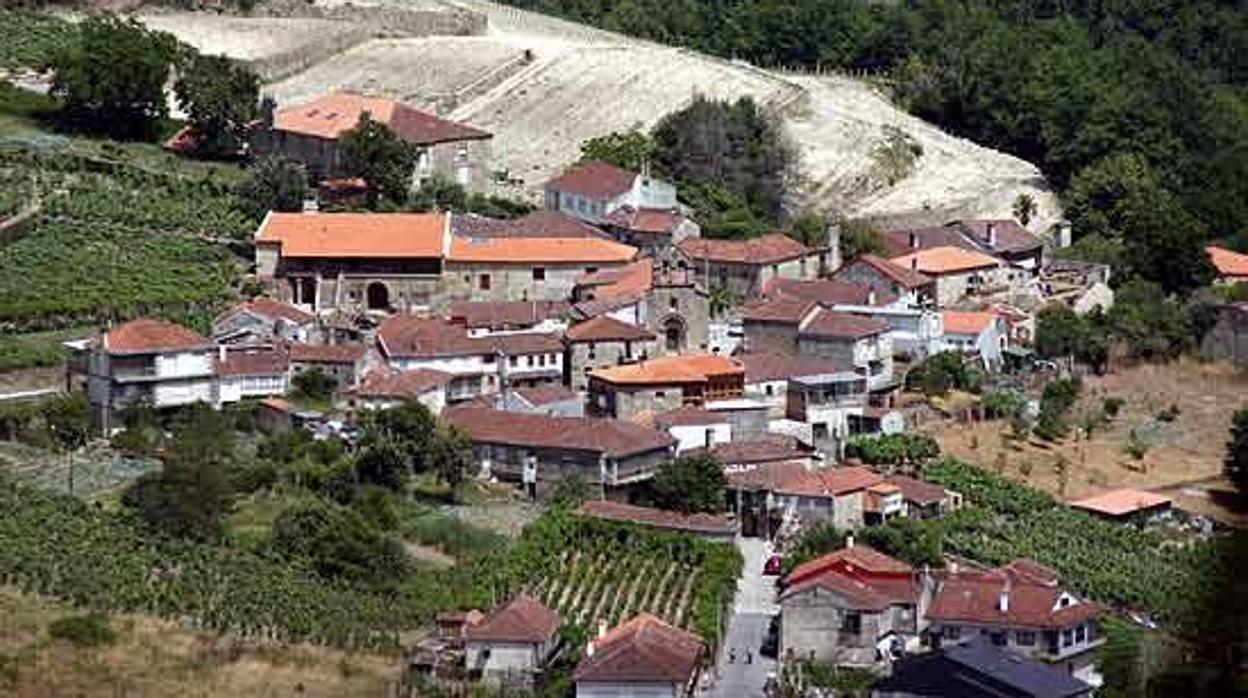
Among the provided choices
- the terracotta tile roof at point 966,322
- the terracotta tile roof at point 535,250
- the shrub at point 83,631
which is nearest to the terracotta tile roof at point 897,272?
the terracotta tile roof at point 966,322

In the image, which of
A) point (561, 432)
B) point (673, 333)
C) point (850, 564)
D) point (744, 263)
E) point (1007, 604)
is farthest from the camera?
point (744, 263)

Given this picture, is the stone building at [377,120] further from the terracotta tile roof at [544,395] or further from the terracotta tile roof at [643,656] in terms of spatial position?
the terracotta tile roof at [643,656]

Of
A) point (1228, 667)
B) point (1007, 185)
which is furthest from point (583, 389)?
point (1228, 667)

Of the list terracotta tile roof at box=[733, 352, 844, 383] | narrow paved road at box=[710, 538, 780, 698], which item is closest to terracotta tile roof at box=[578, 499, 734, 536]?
narrow paved road at box=[710, 538, 780, 698]

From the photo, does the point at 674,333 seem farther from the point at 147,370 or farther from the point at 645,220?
the point at 147,370

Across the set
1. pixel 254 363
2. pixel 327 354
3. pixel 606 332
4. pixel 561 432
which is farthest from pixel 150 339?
pixel 606 332

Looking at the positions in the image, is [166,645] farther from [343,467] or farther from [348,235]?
[348,235]

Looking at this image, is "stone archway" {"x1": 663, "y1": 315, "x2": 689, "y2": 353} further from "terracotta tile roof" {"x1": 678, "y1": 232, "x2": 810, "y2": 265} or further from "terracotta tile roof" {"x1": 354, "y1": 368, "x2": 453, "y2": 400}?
"terracotta tile roof" {"x1": 354, "y1": 368, "x2": 453, "y2": 400}

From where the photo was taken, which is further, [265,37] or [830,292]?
[265,37]
